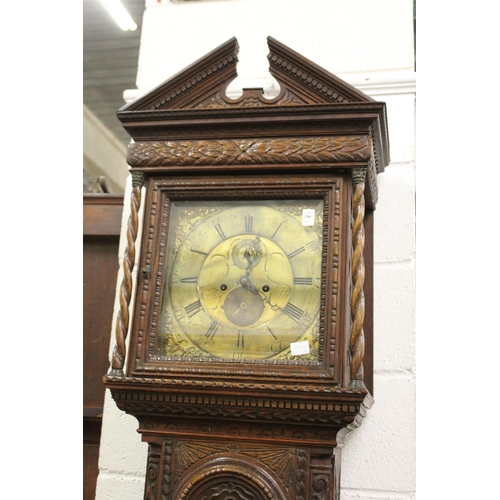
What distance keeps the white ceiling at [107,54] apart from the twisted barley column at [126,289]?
1.66m

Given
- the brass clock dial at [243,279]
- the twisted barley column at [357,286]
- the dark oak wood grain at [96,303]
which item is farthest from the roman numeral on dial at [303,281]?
the dark oak wood grain at [96,303]

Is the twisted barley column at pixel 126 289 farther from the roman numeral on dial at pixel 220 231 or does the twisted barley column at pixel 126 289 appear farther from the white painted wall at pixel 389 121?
the white painted wall at pixel 389 121

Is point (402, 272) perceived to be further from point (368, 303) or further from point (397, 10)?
point (397, 10)

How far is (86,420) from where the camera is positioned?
2109 millimetres

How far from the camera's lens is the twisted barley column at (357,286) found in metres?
1.44

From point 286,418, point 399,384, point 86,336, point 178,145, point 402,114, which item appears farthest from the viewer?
point 86,336

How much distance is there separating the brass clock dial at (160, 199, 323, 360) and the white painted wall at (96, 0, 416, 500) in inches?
16.1

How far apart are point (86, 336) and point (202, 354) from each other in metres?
0.78

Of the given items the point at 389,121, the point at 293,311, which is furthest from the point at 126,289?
the point at 389,121

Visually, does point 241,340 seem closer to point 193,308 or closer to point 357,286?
point 193,308

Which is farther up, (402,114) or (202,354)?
(402,114)

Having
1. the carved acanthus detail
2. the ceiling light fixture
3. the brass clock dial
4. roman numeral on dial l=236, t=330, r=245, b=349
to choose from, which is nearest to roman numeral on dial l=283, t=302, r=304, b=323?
the brass clock dial

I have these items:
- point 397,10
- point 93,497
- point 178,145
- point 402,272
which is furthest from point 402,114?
point 93,497

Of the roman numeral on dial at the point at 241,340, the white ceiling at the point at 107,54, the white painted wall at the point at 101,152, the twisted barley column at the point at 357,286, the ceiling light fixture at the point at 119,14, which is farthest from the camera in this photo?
the white painted wall at the point at 101,152
